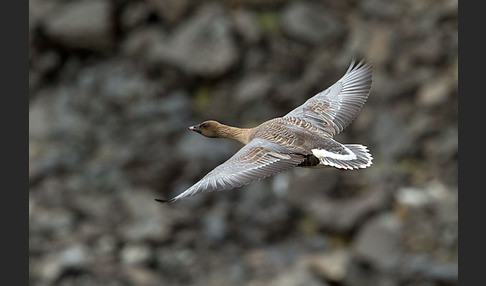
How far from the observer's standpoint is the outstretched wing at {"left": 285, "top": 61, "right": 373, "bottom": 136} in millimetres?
11391

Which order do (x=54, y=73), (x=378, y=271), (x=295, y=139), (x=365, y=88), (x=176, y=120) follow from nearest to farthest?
(x=295, y=139), (x=365, y=88), (x=378, y=271), (x=176, y=120), (x=54, y=73)

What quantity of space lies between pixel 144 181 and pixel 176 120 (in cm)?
204

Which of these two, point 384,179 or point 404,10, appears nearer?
point 384,179

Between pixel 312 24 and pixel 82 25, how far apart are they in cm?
710

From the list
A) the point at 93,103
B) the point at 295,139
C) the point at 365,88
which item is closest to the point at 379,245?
the point at 93,103

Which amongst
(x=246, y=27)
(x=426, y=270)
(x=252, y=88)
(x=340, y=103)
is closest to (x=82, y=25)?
(x=246, y=27)

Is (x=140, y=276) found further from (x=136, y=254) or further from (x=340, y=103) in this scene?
(x=340, y=103)

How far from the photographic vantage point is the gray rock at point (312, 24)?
26047 mm

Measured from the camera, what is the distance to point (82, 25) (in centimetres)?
2753

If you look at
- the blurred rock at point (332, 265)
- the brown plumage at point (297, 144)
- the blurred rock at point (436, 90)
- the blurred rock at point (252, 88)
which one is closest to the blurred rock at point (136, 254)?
the blurred rock at point (332, 265)

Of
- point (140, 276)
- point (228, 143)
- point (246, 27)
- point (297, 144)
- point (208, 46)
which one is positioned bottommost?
point (140, 276)

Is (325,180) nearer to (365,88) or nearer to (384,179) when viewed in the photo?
(384,179)

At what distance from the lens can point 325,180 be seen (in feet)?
78.5

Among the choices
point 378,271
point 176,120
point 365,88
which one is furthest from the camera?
point 176,120
